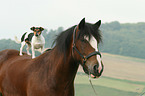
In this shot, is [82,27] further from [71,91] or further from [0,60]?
[0,60]

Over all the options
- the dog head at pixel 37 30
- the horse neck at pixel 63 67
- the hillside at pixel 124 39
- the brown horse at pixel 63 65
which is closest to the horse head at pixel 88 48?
the brown horse at pixel 63 65

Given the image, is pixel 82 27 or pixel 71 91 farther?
pixel 71 91

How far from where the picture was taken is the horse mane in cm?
357

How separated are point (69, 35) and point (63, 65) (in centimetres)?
61

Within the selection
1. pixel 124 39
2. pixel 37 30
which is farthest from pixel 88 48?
pixel 124 39

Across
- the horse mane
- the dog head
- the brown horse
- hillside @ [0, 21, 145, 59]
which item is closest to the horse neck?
the brown horse

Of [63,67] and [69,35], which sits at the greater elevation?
[69,35]

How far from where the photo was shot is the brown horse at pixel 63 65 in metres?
3.48

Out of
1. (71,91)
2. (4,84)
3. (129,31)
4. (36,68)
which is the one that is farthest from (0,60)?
(129,31)

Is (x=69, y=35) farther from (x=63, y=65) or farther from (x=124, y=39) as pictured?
(x=124, y=39)

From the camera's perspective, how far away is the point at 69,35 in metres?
3.87

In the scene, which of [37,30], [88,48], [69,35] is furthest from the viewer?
[37,30]

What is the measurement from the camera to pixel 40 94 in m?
4.06

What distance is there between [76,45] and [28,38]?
2.92m
